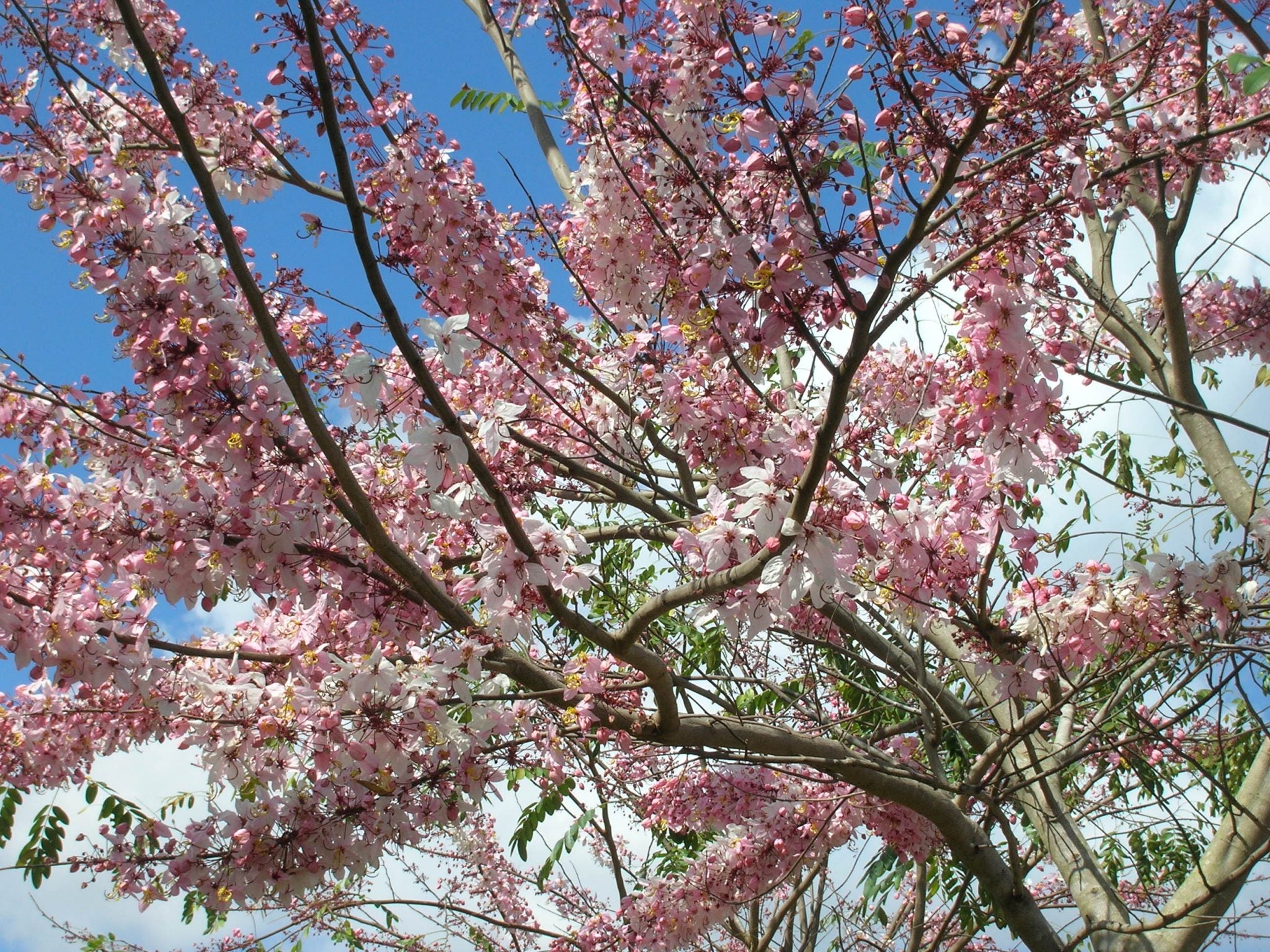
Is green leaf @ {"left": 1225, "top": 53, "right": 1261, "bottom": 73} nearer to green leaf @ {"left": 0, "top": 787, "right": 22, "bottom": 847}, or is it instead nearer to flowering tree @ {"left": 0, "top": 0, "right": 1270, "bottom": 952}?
flowering tree @ {"left": 0, "top": 0, "right": 1270, "bottom": 952}

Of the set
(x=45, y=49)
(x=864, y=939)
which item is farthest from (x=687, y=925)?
(x=45, y=49)

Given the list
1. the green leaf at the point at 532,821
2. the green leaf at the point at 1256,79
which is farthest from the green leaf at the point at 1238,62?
the green leaf at the point at 532,821

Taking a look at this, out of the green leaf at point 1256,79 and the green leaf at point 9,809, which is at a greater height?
the green leaf at point 1256,79

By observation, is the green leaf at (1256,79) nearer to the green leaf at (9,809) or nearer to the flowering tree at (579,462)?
the flowering tree at (579,462)

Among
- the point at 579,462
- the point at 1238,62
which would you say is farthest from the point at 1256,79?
the point at 579,462

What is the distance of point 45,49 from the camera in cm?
247

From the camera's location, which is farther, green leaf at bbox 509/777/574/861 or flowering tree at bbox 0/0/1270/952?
green leaf at bbox 509/777/574/861

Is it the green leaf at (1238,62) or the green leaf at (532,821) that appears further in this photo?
the green leaf at (532,821)

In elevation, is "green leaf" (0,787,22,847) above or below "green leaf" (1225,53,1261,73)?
below

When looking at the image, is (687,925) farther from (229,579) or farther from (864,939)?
(229,579)

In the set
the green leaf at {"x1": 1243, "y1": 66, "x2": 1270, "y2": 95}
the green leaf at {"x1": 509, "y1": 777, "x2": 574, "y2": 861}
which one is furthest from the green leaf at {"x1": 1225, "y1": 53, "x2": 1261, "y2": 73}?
the green leaf at {"x1": 509, "y1": 777, "x2": 574, "y2": 861}

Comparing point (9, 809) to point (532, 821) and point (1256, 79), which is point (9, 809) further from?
point (1256, 79)

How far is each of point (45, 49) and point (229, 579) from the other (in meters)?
1.52

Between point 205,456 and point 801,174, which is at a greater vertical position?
point 801,174
